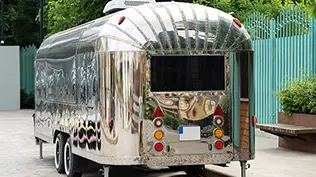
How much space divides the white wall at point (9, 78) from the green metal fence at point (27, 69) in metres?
1.82

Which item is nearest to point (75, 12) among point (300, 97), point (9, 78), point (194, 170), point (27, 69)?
point (300, 97)

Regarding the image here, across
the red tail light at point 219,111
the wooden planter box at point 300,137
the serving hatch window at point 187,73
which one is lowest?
the wooden planter box at point 300,137

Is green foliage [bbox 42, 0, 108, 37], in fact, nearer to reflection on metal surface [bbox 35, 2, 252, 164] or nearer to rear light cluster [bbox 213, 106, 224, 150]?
reflection on metal surface [bbox 35, 2, 252, 164]

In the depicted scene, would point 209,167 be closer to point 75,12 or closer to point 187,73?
point 187,73

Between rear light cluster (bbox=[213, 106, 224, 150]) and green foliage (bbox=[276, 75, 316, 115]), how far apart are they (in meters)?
5.02

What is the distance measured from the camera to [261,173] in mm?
12031

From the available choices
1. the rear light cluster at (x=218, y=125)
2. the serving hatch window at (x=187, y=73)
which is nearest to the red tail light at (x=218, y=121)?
the rear light cluster at (x=218, y=125)

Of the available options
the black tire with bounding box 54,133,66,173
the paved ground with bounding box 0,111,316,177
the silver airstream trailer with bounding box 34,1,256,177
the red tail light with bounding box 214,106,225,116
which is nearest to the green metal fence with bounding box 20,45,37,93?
the paved ground with bounding box 0,111,316,177

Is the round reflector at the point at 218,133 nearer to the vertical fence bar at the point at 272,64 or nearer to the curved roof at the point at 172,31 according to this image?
the curved roof at the point at 172,31

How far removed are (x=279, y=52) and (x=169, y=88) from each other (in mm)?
8811

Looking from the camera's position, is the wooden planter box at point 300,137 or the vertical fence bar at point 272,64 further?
the vertical fence bar at point 272,64

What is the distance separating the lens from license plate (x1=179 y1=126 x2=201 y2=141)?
1041 centimetres

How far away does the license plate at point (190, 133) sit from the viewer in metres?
10.4

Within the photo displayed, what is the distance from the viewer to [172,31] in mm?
10336
